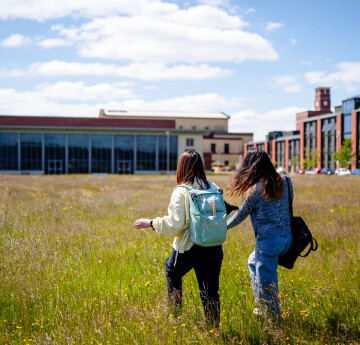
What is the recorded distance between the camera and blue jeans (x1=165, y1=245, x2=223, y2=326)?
147 inches

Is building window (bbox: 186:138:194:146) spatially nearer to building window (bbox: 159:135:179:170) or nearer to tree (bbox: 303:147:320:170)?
building window (bbox: 159:135:179:170)

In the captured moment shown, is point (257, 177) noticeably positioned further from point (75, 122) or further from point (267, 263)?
point (75, 122)

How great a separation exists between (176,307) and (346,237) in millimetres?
4770

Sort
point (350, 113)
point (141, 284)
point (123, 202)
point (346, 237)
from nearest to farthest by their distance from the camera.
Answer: point (141, 284)
point (346, 237)
point (123, 202)
point (350, 113)

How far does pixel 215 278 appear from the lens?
3.81m

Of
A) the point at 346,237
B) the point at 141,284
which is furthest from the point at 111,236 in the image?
the point at 346,237

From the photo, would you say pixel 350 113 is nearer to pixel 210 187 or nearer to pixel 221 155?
pixel 221 155

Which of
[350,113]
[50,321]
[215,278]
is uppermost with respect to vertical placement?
[350,113]

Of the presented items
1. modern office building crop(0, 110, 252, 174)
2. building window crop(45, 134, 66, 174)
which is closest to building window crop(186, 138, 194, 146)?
modern office building crop(0, 110, 252, 174)

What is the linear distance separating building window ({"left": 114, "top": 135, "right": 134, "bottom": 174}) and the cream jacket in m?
71.5

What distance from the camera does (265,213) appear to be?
3828 millimetres

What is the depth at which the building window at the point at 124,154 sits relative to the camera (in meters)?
74.9

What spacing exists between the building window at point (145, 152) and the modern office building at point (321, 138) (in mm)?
32846

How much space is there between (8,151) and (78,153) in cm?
1221
